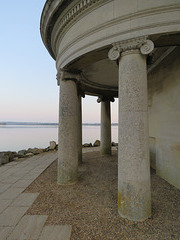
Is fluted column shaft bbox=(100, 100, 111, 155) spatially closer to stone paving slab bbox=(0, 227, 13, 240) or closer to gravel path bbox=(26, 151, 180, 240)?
gravel path bbox=(26, 151, 180, 240)

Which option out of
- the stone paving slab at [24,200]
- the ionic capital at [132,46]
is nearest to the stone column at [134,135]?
the ionic capital at [132,46]

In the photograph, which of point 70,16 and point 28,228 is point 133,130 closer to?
point 28,228

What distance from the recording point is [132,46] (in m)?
3.80

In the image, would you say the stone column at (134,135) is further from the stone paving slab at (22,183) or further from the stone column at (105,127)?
the stone column at (105,127)

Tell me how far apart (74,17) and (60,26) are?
0.91 m

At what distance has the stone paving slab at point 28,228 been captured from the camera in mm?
3238

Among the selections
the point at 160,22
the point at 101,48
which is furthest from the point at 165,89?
the point at 101,48

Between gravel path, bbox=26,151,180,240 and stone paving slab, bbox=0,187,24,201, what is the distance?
0.38 meters

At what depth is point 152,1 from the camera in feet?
12.1

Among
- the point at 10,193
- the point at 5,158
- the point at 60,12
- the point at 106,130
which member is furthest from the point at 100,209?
the point at 5,158

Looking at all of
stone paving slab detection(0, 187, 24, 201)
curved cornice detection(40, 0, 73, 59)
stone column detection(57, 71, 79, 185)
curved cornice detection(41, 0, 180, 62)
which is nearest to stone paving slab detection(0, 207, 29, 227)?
stone paving slab detection(0, 187, 24, 201)

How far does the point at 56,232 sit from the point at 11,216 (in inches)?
64.1

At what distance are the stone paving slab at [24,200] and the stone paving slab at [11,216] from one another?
227 mm

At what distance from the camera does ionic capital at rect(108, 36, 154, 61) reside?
367 cm
